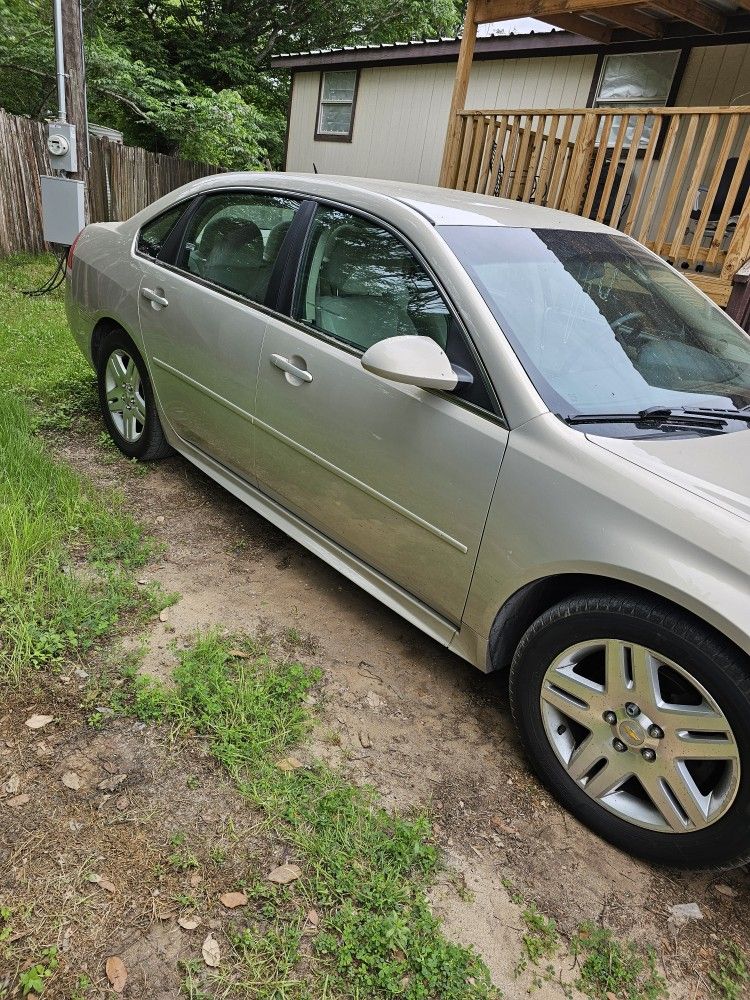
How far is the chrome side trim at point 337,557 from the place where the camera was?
2595 millimetres

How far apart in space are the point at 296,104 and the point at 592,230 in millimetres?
13162

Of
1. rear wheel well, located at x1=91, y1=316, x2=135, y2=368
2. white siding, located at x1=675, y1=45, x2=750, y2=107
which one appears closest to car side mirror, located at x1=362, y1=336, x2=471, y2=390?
rear wheel well, located at x1=91, y1=316, x2=135, y2=368

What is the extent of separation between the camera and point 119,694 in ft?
8.11

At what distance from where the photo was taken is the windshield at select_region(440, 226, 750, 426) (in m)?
2.36

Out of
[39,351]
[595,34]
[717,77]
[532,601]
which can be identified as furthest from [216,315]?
[595,34]

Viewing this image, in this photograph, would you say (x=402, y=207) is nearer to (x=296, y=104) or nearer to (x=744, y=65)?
(x=744, y=65)

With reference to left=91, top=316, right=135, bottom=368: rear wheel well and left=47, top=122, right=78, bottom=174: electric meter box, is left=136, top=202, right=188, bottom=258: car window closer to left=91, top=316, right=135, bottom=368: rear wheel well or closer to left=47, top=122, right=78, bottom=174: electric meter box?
left=91, top=316, right=135, bottom=368: rear wheel well

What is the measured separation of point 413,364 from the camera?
2268mm

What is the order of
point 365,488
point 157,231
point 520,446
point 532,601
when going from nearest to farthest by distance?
point 520,446 → point 532,601 → point 365,488 → point 157,231

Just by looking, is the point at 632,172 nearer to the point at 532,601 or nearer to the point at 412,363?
the point at 412,363

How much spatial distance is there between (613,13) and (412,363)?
7.20 meters

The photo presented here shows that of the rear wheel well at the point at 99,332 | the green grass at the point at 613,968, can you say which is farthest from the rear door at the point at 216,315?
the green grass at the point at 613,968

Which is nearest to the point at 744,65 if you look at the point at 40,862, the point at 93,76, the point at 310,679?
the point at 310,679

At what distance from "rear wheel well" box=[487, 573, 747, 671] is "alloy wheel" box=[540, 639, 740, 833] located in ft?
0.53
